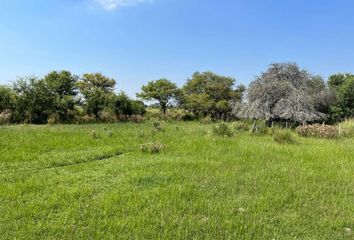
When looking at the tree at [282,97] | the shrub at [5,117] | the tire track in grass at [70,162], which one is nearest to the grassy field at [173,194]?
the tire track in grass at [70,162]

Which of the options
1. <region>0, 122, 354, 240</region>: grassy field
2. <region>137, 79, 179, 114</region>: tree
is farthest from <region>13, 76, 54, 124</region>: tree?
<region>0, 122, 354, 240</region>: grassy field

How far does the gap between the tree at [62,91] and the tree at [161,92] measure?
6.61 meters

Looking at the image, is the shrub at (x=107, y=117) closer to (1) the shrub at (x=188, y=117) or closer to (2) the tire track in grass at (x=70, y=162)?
(1) the shrub at (x=188, y=117)

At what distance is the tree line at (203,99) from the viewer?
22016 millimetres

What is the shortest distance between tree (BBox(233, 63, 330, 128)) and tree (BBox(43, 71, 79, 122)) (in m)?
12.5

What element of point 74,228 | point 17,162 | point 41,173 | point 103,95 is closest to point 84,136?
point 17,162

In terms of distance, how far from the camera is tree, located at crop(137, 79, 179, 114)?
30953 mm

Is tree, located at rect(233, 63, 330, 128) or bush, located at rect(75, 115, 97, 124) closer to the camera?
tree, located at rect(233, 63, 330, 128)

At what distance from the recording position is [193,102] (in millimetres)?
30391

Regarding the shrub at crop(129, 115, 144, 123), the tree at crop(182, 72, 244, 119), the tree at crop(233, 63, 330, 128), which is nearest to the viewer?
the tree at crop(233, 63, 330, 128)

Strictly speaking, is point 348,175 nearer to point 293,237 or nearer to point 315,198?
point 315,198

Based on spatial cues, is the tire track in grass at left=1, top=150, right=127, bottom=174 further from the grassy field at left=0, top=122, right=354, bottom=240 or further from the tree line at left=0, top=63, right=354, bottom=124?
the tree line at left=0, top=63, right=354, bottom=124

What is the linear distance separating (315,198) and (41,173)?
5096mm

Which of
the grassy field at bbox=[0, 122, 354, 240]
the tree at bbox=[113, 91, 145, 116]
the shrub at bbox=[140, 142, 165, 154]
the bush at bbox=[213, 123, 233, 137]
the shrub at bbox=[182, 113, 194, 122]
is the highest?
the tree at bbox=[113, 91, 145, 116]
